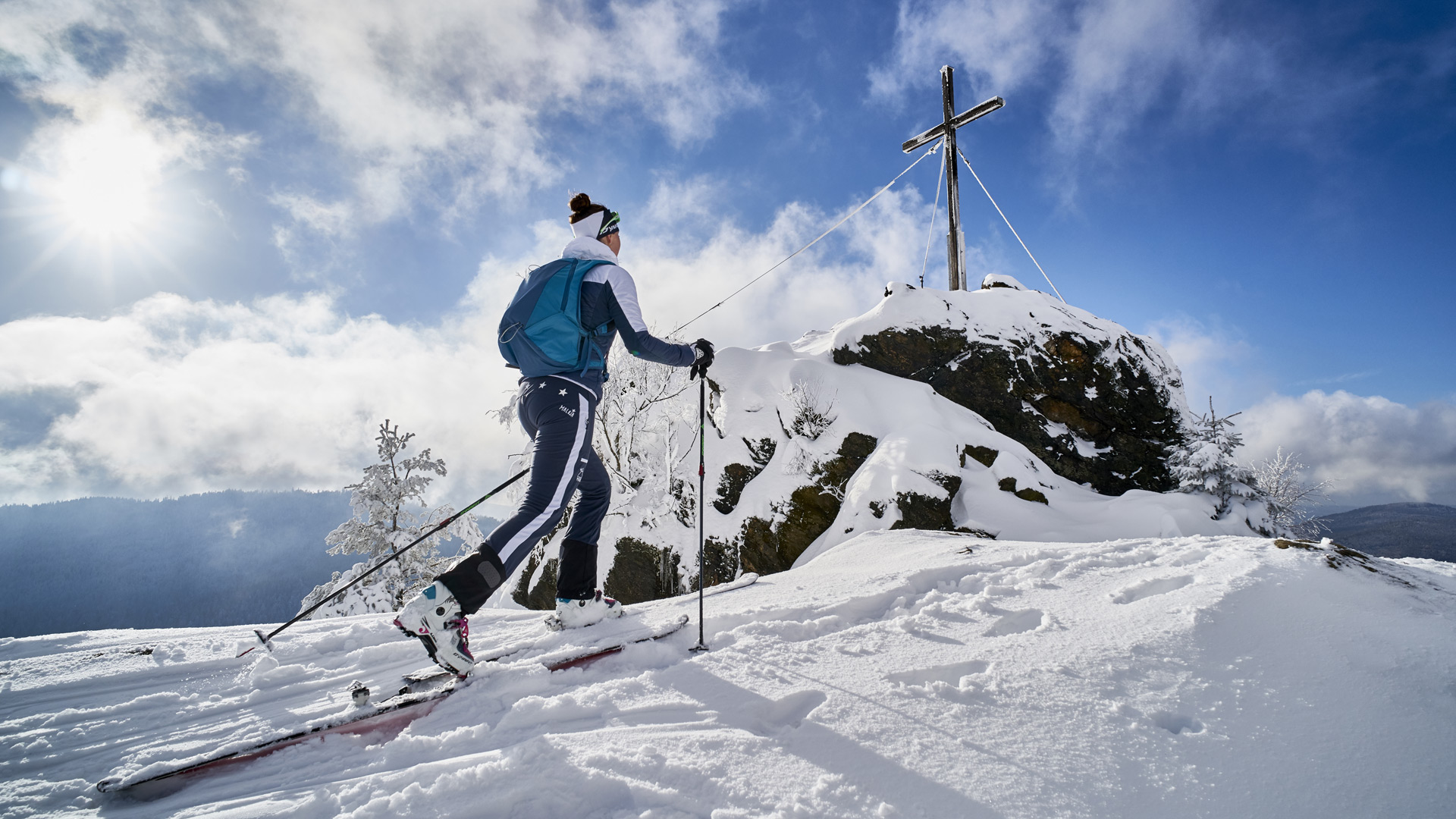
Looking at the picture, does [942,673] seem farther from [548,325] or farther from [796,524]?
[796,524]

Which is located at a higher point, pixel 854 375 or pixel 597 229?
pixel 854 375

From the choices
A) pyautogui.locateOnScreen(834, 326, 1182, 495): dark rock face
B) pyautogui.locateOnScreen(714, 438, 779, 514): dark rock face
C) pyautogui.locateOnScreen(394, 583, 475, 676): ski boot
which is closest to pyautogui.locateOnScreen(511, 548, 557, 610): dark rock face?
pyautogui.locateOnScreen(714, 438, 779, 514): dark rock face

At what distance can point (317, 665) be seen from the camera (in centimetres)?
285

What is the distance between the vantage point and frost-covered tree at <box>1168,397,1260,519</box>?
10375 mm

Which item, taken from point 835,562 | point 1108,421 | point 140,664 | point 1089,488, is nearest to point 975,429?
point 1089,488

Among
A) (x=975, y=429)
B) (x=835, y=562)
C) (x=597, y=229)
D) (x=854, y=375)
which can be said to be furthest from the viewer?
(x=854, y=375)

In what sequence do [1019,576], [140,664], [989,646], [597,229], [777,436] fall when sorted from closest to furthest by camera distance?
[989,646], [140,664], [1019,576], [597,229], [777,436]

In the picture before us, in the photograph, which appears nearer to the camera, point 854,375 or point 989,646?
point 989,646

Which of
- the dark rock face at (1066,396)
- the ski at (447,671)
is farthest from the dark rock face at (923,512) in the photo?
the ski at (447,671)

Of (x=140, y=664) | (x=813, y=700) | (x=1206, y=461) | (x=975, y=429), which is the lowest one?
(x=813, y=700)

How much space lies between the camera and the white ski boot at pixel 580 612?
316 centimetres

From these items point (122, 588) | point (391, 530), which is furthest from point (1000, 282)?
point (122, 588)

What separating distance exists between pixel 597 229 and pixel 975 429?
1023cm

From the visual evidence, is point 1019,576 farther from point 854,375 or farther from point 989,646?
point 854,375
